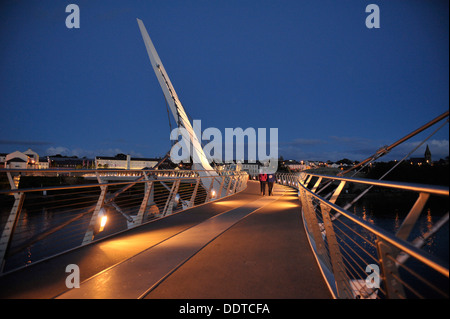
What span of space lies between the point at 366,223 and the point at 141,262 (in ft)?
8.45

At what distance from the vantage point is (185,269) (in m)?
3.03

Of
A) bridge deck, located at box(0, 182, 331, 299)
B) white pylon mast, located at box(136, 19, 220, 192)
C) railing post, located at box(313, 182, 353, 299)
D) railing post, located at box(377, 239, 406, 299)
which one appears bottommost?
bridge deck, located at box(0, 182, 331, 299)

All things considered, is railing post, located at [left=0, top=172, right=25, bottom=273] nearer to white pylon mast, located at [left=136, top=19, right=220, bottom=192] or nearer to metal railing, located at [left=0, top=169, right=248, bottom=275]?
metal railing, located at [left=0, top=169, right=248, bottom=275]

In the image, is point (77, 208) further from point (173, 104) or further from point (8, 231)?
point (173, 104)

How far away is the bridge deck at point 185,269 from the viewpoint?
2.47 meters

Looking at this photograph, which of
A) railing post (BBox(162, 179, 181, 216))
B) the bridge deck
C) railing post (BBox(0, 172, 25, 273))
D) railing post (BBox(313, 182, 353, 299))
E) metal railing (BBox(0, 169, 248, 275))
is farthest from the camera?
railing post (BBox(162, 179, 181, 216))

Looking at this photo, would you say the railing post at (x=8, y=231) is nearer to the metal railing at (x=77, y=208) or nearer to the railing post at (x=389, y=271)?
the metal railing at (x=77, y=208)

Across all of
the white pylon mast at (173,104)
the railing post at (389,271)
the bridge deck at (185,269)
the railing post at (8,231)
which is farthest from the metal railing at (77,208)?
the white pylon mast at (173,104)

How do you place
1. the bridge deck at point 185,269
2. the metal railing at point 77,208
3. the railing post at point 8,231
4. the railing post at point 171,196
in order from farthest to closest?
the railing post at point 171,196 < the metal railing at point 77,208 < the railing post at point 8,231 < the bridge deck at point 185,269

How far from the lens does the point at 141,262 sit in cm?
327

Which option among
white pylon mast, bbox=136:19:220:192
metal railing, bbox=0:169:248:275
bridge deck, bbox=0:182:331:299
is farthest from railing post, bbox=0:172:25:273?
white pylon mast, bbox=136:19:220:192

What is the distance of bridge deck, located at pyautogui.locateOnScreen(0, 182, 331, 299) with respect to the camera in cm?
247

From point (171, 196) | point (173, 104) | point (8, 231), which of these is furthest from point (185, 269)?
point (173, 104)
